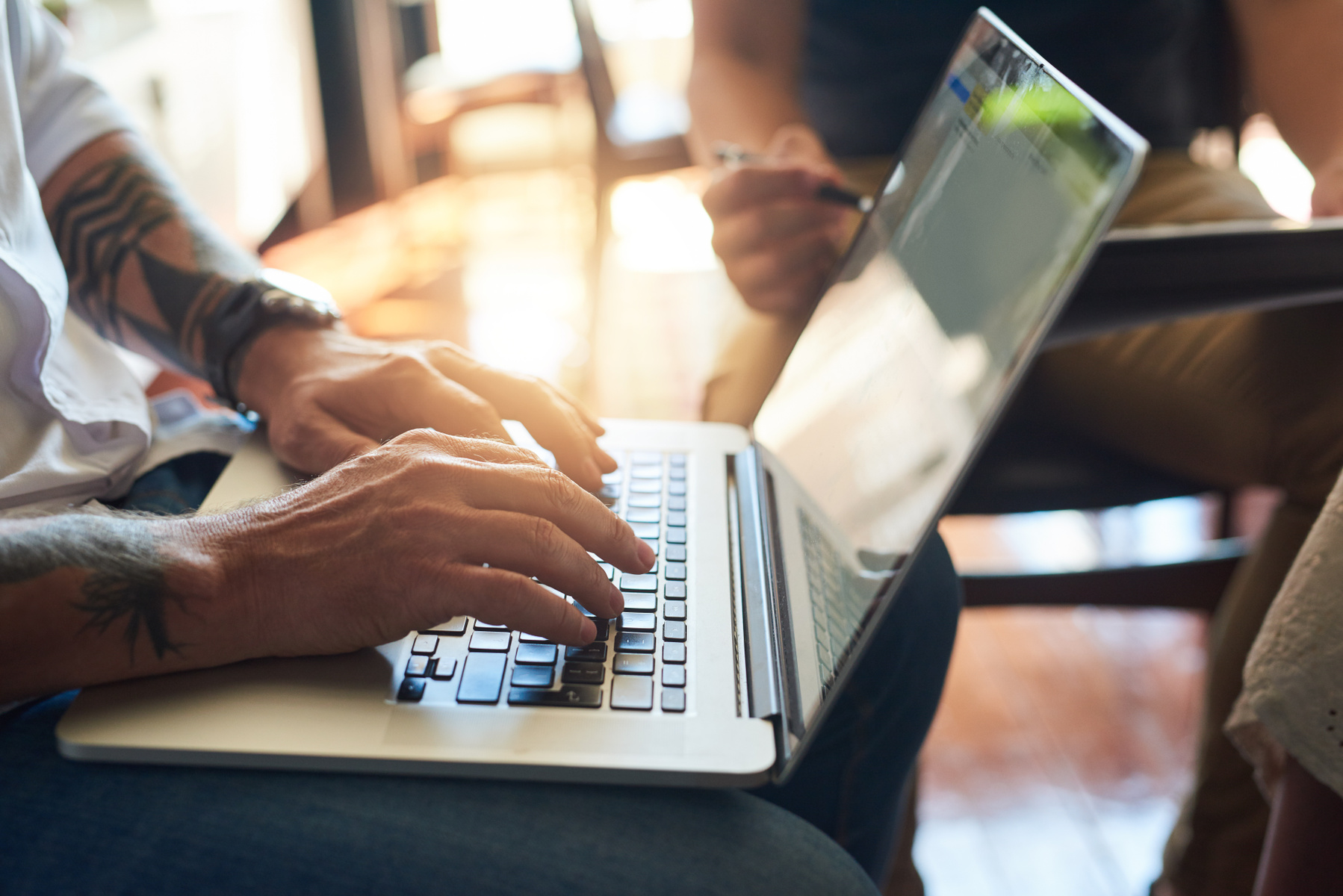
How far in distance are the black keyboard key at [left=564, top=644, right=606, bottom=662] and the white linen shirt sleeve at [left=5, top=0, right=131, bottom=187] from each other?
0.58 metres

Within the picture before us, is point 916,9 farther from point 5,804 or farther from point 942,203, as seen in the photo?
point 5,804

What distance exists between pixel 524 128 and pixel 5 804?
2981 millimetres

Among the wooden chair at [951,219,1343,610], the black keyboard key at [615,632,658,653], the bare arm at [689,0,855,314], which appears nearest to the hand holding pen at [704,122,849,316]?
the bare arm at [689,0,855,314]

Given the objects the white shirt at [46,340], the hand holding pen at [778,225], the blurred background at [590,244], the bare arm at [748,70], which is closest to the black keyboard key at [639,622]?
the white shirt at [46,340]

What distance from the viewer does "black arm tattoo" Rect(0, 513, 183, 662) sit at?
0.43 m

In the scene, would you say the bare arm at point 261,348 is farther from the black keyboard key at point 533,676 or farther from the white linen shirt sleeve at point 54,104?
the black keyboard key at point 533,676

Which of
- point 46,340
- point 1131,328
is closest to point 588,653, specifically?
point 46,340

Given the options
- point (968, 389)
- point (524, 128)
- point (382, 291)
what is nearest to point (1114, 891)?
point (968, 389)

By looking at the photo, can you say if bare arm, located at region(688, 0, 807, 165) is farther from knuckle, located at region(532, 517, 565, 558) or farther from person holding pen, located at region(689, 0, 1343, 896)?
knuckle, located at region(532, 517, 565, 558)

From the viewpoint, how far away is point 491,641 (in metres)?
0.49

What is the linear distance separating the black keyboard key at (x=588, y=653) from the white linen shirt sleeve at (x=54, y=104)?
0.58 metres

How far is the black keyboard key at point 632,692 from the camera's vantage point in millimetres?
456

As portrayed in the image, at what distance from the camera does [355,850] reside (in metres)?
0.40

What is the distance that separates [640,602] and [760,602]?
7 centimetres
